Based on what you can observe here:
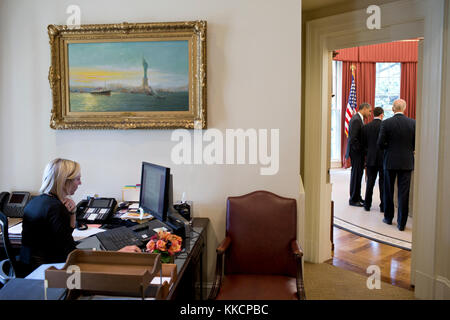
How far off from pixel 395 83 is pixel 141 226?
8.99 m

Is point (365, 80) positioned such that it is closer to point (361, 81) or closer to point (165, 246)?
point (361, 81)

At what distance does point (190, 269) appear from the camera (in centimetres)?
212

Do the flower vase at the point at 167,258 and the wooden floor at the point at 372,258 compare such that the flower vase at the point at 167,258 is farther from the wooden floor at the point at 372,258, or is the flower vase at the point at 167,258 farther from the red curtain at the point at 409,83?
the red curtain at the point at 409,83

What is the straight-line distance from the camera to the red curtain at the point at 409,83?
29.1 ft

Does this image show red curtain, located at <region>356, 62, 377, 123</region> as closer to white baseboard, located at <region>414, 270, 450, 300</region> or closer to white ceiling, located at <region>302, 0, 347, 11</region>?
white ceiling, located at <region>302, 0, 347, 11</region>

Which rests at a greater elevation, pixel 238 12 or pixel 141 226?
pixel 238 12

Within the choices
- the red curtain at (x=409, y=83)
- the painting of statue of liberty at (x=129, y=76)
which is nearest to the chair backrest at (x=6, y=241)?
the painting of statue of liberty at (x=129, y=76)

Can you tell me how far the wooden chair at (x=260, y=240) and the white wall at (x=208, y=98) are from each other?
267mm

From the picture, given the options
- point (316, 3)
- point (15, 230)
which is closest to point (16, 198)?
point (15, 230)

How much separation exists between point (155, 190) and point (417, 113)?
7.56 feet

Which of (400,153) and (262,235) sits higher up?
(400,153)

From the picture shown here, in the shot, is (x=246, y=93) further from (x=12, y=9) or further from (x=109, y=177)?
(x=12, y=9)
